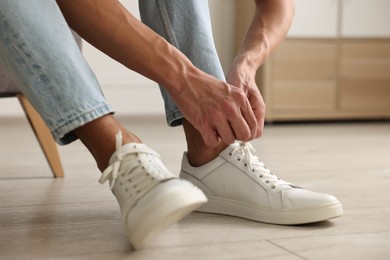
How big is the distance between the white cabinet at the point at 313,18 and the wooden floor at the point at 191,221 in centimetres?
125

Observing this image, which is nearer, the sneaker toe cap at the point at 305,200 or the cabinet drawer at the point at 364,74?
the sneaker toe cap at the point at 305,200

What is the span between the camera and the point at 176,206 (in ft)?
2.60

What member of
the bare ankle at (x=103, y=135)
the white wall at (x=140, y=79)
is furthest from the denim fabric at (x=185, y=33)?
the white wall at (x=140, y=79)

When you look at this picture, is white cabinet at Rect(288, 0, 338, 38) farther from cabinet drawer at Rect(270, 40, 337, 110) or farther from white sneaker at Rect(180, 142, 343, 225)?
white sneaker at Rect(180, 142, 343, 225)

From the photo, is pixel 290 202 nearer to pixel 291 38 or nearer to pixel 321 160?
pixel 321 160

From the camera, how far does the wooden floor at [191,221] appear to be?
869 mm

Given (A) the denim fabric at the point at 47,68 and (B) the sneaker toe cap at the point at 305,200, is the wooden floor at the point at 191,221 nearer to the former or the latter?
(B) the sneaker toe cap at the point at 305,200

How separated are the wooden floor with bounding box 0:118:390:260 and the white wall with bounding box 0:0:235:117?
1444mm

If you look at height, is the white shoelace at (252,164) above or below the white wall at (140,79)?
above

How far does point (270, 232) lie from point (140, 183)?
0.79ft

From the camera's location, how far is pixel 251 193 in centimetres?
105

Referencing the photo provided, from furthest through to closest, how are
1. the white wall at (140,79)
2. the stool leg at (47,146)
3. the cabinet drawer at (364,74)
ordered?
the white wall at (140,79) → the cabinet drawer at (364,74) → the stool leg at (47,146)

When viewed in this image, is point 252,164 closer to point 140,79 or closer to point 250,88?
point 250,88

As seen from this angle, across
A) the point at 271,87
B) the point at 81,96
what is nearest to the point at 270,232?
the point at 81,96
